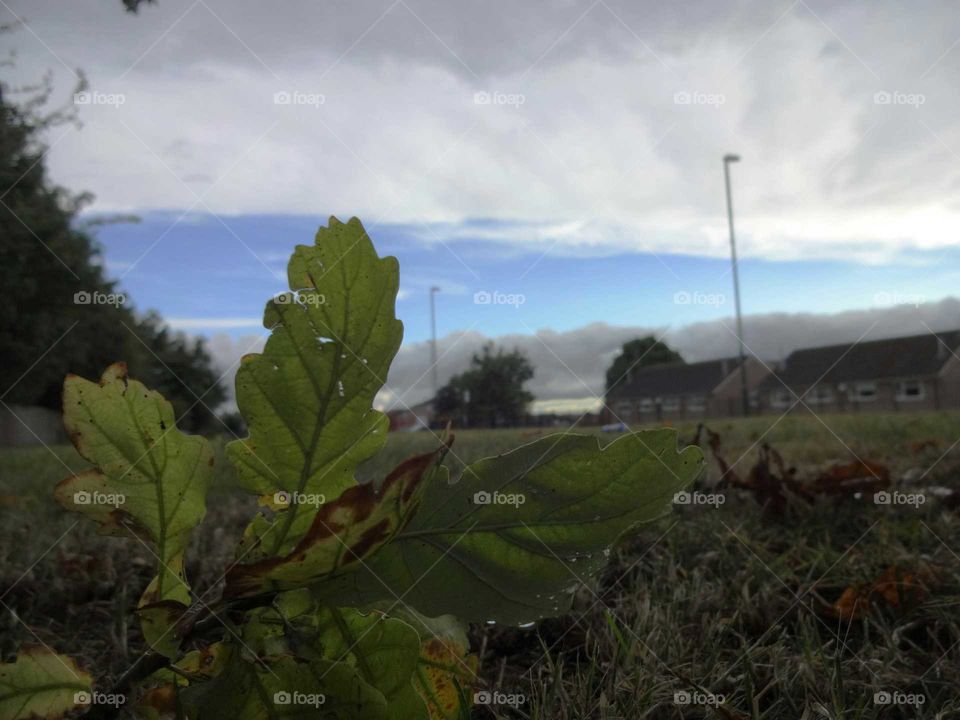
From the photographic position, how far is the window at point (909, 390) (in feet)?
103

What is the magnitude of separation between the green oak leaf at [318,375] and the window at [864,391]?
34.8m

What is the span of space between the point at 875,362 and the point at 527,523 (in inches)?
1450

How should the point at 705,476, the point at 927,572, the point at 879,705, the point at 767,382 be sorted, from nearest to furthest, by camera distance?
the point at 879,705 < the point at 927,572 < the point at 705,476 < the point at 767,382

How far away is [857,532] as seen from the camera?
2430 millimetres

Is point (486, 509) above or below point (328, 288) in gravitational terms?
below

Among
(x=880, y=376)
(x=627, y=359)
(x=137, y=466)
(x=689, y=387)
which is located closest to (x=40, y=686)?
(x=137, y=466)

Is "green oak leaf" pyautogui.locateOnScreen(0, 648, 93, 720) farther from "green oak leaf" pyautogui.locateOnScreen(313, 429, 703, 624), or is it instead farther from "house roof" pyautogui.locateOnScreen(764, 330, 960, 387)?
"house roof" pyautogui.locateOnScreen(764, 330, 960, 387)

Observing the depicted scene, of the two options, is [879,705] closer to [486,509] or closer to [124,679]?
[486,509]

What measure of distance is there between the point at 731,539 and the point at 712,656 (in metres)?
0.91

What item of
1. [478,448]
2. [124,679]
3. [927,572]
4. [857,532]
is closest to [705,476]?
[857,532]

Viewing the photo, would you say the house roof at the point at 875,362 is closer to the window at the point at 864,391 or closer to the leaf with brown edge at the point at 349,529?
the window at the point at 864,391

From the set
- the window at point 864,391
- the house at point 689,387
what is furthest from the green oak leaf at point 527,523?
the window at point 864,391

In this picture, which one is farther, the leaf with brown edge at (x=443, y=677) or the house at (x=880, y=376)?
the house at (x=880, y=376)

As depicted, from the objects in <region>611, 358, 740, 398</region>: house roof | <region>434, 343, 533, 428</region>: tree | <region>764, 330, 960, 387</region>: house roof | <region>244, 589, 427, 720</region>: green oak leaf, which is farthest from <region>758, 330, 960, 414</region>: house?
<region>244, 589, 427, 720</region>: green oak leaf
